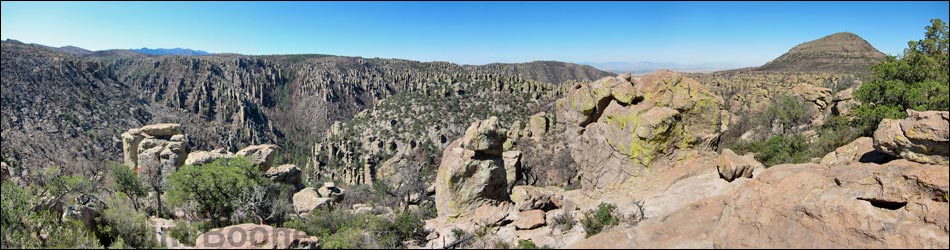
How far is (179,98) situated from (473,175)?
163487 mm

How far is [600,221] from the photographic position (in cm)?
1366

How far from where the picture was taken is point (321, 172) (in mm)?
78438

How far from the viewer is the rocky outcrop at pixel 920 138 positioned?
985 cm

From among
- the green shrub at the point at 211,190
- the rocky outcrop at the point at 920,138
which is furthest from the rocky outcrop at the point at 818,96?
the green shrub at the point at 211,190

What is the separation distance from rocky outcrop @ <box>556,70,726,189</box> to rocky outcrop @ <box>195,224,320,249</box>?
1320 centimetres

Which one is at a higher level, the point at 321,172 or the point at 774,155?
the point at 774,155

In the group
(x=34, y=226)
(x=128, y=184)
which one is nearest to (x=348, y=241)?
(x=34, y=226)

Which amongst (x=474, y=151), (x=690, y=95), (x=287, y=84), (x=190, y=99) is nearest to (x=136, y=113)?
(x=190, y=99)

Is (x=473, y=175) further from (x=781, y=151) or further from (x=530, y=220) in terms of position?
(x=781, y=151)

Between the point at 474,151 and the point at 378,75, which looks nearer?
the point at 474,151

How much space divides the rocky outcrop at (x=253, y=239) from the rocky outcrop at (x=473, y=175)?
25.3ft

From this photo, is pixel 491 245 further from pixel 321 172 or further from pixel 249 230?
pixel 321 172

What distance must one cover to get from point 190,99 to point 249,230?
554 feet

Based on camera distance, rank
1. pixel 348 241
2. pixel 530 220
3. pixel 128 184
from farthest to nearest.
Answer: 1. pixel 128 184
2. pixel 530 220
3. pixel 348 241
